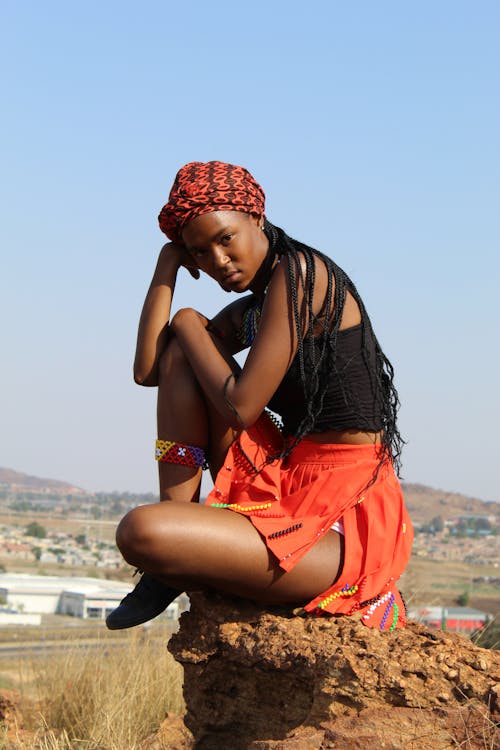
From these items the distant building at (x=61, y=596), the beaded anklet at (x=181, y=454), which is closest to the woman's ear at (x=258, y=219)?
the beaded anklet at (x=181, y=454)

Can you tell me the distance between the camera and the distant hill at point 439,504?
99312 mm

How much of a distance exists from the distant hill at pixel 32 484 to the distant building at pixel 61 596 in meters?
125

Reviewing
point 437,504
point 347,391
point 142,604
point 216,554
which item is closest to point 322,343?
point 347,391

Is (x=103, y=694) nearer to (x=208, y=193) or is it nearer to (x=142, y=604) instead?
(x=142, y=604)

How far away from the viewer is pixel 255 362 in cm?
356

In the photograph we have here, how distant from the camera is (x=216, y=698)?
3814mm

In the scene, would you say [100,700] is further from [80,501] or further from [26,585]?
[80,501]

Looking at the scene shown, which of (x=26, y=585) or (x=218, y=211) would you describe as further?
(x=26, y=585)

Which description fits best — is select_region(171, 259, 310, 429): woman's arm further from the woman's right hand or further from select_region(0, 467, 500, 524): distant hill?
select_region(0, 467, 500, 524): distant hill

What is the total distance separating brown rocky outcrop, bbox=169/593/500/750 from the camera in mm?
3066

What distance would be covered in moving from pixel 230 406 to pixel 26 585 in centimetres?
4650

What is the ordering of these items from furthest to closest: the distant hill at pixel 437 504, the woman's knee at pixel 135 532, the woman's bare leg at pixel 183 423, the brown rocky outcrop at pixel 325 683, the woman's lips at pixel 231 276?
the distant hill at pixel 437 504 < the woman's lips at pixel 231 276 < the woman's bare leg at pixel 183 423 < the woman's knee at pixel 135 532 < the brown rocky outcrop at pixel 325 683

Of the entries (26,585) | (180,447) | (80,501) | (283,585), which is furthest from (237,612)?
(80,501)

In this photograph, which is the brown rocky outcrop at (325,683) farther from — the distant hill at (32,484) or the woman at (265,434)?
the distant hill at (32,484)
